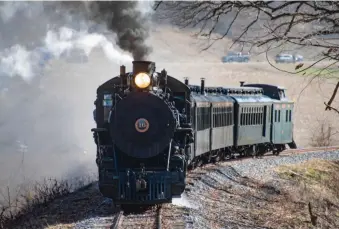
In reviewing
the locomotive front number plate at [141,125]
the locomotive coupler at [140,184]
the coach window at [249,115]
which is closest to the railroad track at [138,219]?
the locomotive coupler at [140,184]

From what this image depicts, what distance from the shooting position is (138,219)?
32.3 feet

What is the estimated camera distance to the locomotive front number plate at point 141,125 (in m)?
10.3

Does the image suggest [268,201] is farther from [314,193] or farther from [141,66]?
[141,66]

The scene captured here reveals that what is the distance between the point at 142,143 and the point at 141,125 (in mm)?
322

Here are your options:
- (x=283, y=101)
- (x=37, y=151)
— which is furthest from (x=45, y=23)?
(x=283, y=101)

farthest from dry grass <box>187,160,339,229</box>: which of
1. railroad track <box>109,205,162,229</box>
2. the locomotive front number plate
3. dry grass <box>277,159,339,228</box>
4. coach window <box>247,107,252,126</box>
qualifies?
coach window <box>247,107,252,126</box>

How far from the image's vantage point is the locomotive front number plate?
10320 millimetres

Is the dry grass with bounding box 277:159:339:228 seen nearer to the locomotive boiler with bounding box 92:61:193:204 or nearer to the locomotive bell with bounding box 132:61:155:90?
the locomotive boiler with bounding box 92:61:193:204

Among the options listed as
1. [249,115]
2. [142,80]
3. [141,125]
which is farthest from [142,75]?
[249,115]

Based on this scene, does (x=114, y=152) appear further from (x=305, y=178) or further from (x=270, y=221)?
(x=305, y=178)

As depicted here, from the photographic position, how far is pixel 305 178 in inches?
662

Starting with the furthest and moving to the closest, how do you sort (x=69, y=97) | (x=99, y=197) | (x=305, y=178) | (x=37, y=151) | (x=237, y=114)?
(x=69, y=97), (x=37, y=151), (x=237, y=114), (x=305, y=178), (x=99, y=197)

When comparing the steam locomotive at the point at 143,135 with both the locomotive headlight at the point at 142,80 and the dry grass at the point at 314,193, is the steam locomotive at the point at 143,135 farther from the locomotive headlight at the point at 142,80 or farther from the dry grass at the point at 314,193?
the dry grass at the point at 314,193

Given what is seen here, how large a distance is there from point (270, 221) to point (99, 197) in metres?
3.84
